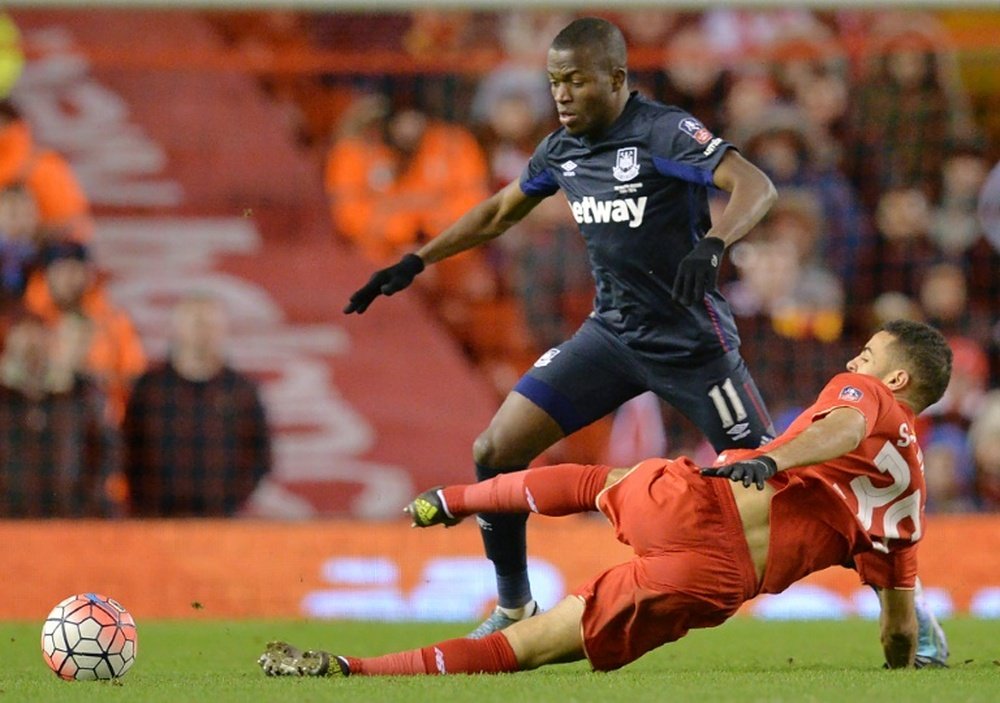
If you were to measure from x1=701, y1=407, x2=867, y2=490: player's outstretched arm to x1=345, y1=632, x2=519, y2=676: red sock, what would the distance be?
90cm

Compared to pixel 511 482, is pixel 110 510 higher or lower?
lower

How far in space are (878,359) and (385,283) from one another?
1891 millimetres

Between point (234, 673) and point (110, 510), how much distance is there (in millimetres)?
4742

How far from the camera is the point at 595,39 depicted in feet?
19.2

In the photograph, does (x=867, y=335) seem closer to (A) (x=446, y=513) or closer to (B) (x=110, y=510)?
(B) (x=110, y=510)

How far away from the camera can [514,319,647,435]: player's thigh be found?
6.16 m

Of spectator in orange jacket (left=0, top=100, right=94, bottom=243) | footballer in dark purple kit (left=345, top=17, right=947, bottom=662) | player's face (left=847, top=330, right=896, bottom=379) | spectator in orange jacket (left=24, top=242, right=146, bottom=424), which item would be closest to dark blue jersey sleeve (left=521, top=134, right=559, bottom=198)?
footballer in dark purple kit (left=345, top=17, right=947, bottom=662)

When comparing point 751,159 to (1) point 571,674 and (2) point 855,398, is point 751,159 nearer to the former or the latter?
(2) point 855,398

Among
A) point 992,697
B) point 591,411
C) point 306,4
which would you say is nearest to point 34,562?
point 306,4

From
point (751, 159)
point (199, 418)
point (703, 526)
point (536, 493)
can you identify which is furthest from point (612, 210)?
point (751, 159)

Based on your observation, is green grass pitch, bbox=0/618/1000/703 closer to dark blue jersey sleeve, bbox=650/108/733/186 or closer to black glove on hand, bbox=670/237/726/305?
black glove on hand, bbox=670/237/726/305

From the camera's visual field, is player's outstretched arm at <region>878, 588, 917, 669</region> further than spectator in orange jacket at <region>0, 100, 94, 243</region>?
No

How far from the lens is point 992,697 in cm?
453

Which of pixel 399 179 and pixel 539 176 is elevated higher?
pixel 539 176
